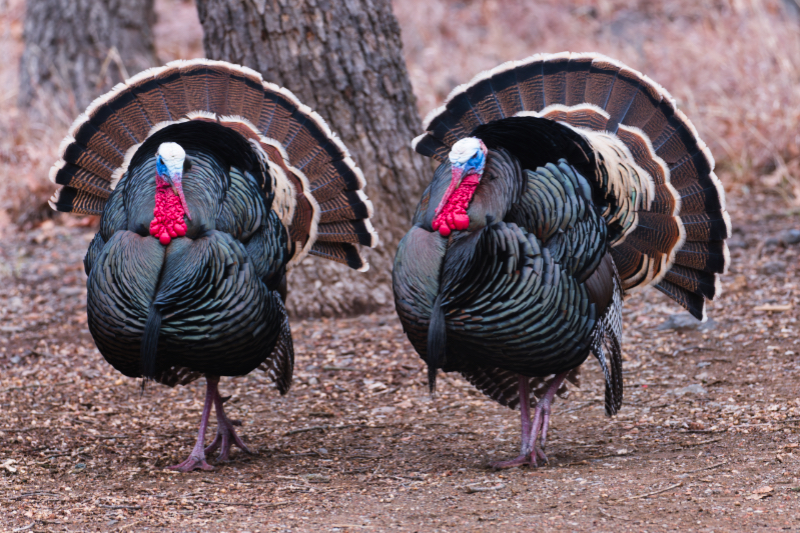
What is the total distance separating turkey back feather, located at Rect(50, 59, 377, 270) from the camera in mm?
3844

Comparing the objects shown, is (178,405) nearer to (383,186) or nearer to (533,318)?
(383,186)

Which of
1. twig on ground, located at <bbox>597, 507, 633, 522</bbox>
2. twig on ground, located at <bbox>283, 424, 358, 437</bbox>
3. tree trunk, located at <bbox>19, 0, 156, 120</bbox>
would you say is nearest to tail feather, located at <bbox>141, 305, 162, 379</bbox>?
twig on ground, located at <bbox>283, 424, 358, 437</bbox>

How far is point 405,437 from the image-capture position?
12.1 feet

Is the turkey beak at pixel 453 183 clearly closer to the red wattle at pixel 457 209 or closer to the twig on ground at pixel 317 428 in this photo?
the red wattle at pixel 457 209

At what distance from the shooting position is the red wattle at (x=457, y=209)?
3.03 metres

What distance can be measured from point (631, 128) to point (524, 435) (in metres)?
1.48

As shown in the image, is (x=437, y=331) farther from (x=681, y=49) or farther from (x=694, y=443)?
(x=681, y=49)

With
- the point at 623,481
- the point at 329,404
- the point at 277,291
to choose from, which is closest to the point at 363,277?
the point at 329,404

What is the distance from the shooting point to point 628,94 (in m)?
3.78

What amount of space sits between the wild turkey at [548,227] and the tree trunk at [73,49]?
5.17 m

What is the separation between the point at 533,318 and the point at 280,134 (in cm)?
173

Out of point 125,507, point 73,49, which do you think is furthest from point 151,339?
point 73,49

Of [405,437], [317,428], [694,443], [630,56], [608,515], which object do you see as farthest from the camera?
[630,56]

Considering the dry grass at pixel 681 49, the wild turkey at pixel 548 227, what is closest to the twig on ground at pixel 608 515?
the wild turkey at pixel 548 227
